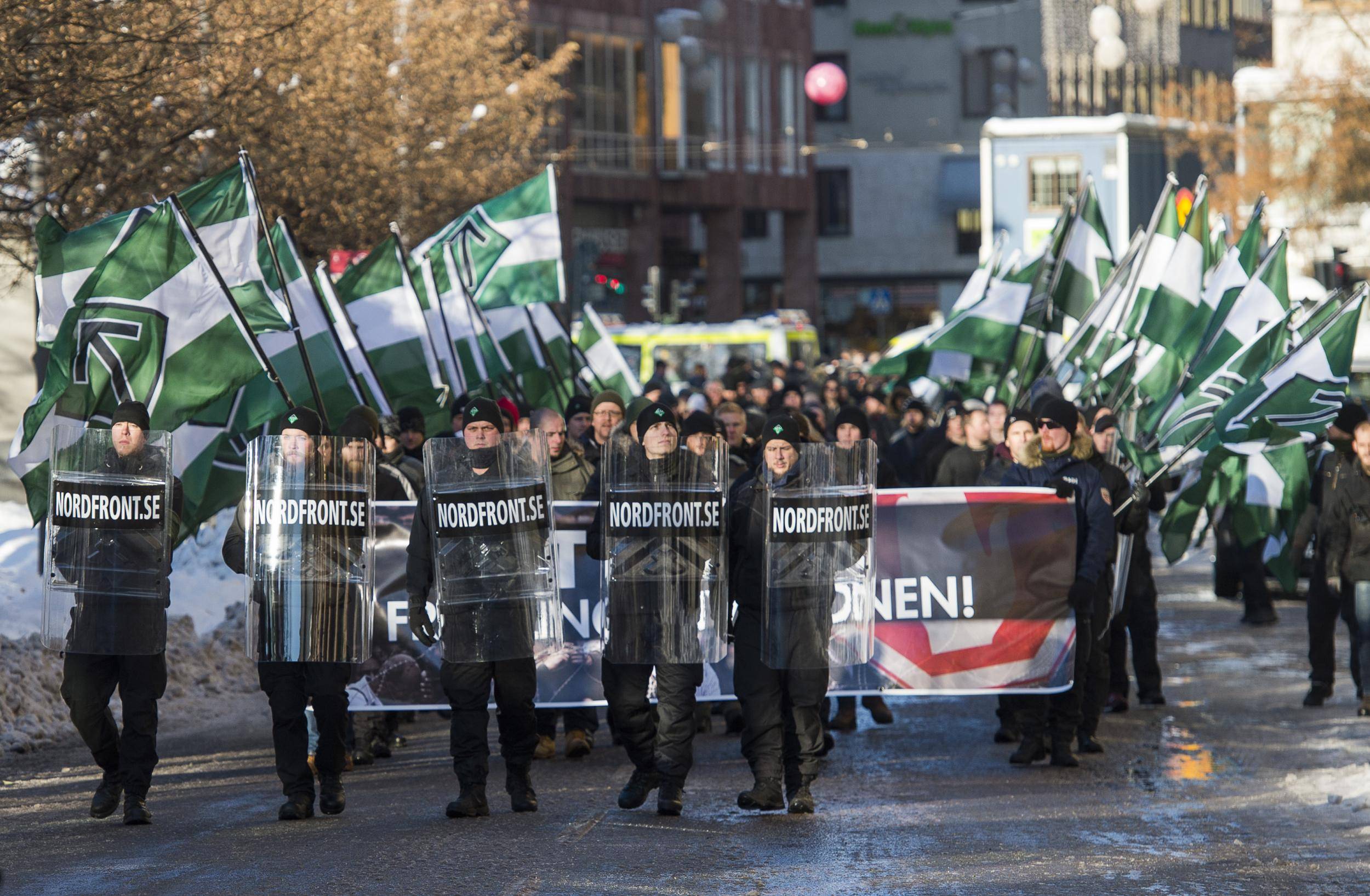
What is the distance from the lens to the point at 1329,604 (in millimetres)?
12734

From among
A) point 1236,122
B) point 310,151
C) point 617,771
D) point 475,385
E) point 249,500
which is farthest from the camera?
point 1236,122

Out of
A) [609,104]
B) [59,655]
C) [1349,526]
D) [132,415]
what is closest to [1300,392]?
[1349,526]

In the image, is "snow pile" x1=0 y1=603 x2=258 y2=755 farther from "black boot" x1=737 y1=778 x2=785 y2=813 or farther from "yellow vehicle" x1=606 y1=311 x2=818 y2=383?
"yellow vehicle" x1=606 y1=311 x2=818 y2=383

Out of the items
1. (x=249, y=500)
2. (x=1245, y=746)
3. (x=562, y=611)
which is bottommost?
(x=1245, y=746)

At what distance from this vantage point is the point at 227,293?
35.1 feet

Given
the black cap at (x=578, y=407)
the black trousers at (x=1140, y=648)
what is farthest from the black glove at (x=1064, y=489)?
the black cap at (x=578, y=407)

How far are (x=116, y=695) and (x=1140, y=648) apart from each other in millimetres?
6341

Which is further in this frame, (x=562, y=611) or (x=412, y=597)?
(x=562, y=611)

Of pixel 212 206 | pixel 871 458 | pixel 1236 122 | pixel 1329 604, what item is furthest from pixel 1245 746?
pixel 1236 122

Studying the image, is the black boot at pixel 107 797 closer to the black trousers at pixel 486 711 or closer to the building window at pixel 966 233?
the black trousers at pixel 486 711

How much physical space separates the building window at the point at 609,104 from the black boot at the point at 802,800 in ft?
141

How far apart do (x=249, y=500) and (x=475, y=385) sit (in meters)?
6.77

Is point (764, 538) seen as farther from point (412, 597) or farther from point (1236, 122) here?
point (1236, 122)

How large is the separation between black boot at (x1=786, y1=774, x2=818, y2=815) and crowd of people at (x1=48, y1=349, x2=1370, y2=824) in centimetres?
1
